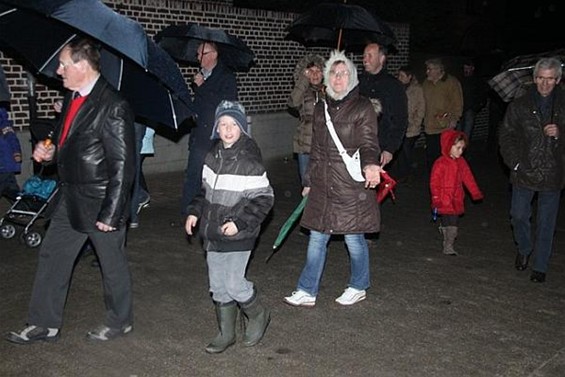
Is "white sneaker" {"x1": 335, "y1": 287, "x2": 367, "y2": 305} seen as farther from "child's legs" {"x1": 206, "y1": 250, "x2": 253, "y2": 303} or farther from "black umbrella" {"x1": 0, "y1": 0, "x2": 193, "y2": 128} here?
"black umbrella" {"x1": 0, "y1": 0, "x2": 193, "y2": 128}

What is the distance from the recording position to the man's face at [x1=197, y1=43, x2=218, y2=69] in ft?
25.4

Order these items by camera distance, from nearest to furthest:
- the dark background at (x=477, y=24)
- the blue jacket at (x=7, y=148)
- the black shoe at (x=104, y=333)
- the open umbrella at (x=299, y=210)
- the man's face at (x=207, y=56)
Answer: the black shoe at (x=104, y=333)
the open umbrella at (x=299, y=210)
the man's face at (x=207, y=56)
the blue jacket at (x=7, y=148)
the dark background at (x=477, y=24)

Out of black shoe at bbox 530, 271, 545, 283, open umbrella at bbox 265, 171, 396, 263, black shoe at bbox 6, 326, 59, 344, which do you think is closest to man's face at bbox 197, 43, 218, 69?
open umbrella at bbox 265, 171, 396, 263

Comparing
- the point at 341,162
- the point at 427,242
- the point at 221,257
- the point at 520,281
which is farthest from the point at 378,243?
the point at 221,257

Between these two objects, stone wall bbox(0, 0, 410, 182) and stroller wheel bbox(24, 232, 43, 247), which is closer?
stroller wheel bbox(24, 232, 43, 247)

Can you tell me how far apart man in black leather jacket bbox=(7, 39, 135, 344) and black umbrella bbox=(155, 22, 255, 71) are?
3.35m

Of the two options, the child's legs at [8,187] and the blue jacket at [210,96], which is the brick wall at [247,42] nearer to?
the child's legs at [8,187]

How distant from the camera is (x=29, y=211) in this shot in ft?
25.1

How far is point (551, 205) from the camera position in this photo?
660cm

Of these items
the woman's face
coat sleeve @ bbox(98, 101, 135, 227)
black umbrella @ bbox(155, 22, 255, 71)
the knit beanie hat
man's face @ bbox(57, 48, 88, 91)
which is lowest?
coat sleeve @ bbox(98, 101, 135, 227)

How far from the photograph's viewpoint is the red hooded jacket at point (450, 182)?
7531mm

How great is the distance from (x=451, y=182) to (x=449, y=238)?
622mm

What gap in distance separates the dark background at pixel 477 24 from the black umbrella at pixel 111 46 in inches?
660

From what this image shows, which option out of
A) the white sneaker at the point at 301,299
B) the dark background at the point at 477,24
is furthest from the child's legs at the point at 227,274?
the dark background at the point at 477,24
